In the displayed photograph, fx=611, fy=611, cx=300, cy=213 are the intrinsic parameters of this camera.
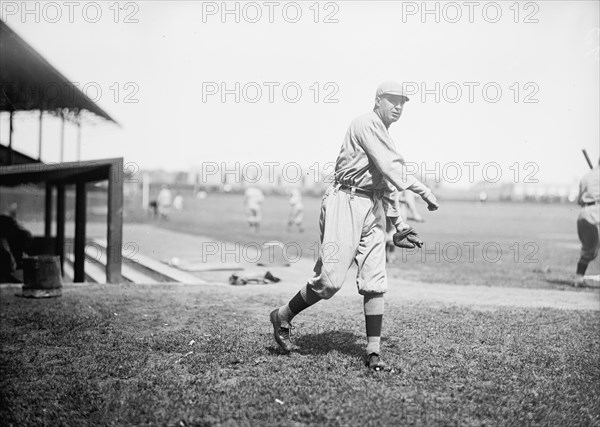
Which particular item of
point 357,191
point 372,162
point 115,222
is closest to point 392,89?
point 372,162

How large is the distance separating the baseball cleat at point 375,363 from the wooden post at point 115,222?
597 cm

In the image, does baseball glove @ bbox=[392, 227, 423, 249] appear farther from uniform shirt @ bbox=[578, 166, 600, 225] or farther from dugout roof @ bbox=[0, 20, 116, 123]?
uniform shirt @ bbox=[578, 166, 600, 225]

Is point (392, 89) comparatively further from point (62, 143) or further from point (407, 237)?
point (62, 143)

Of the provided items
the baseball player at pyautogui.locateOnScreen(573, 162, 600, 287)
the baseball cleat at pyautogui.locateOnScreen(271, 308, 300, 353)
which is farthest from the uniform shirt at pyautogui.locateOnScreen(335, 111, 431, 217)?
the baseball player at pyautogui.locateOnScreen(573, 162, 600, 287)

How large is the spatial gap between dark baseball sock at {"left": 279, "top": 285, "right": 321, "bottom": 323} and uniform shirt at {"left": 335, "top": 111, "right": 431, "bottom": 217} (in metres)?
0.85

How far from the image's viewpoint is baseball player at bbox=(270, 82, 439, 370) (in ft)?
14.6

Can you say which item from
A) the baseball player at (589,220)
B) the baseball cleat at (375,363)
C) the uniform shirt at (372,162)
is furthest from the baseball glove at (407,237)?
the baseball player at (589,220)

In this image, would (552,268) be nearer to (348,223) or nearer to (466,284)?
(466,284)

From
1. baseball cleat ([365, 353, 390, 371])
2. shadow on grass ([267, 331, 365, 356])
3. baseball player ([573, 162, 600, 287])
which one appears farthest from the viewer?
baseball player ([573, 162, 600, 287])

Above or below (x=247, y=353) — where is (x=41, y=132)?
above

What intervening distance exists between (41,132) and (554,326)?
10.7 meters

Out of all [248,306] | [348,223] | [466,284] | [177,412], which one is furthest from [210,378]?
[466,284]

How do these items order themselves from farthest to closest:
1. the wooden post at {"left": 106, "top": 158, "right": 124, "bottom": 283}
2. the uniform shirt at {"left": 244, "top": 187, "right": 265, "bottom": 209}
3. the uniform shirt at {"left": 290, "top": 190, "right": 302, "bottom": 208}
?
the uniform shirt at {"left": 290, "top": 190, "right": 302, "bottom": 208}
the uniform shirt at {"left": 244, "top": 187, "right": 265, "bottom": 209}
the wooden post at {"left": 106, "top": 158, "right": 124, "bottom": 283}

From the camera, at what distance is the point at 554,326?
6137mm
